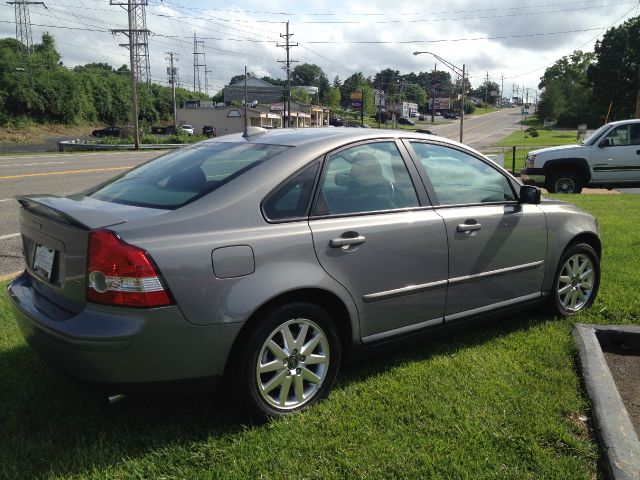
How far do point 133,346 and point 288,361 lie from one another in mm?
828

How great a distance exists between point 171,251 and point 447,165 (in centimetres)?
213

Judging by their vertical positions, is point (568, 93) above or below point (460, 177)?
above

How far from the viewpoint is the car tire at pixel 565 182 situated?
14219 mm

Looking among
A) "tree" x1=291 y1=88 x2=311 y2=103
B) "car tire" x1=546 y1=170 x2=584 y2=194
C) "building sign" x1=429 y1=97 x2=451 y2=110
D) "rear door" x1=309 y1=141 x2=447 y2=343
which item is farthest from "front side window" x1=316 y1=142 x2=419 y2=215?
"building sign" x1=429 y1=97 x2=451 y2=110

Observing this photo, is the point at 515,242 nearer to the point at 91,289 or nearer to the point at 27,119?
the point at 91,289

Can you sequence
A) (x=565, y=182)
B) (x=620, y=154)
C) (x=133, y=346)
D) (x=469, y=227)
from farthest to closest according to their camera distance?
1. (x=565, y=182)
2. (x=620, y=154)
3. (x=469, y=227)
4. (x=133, y=346)

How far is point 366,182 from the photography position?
3.66 meters

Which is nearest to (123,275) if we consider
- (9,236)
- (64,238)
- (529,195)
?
(64,238)

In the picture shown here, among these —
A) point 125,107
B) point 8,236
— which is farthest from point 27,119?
point 8,236

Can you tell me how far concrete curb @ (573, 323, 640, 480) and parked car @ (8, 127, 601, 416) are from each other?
0.62 m

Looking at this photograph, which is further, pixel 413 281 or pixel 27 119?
pixel 27 119

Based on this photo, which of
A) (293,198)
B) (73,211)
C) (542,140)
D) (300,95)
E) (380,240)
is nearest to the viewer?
(73,211)

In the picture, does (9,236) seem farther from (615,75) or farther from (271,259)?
(615,75)

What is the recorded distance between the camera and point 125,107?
83.3 metres
